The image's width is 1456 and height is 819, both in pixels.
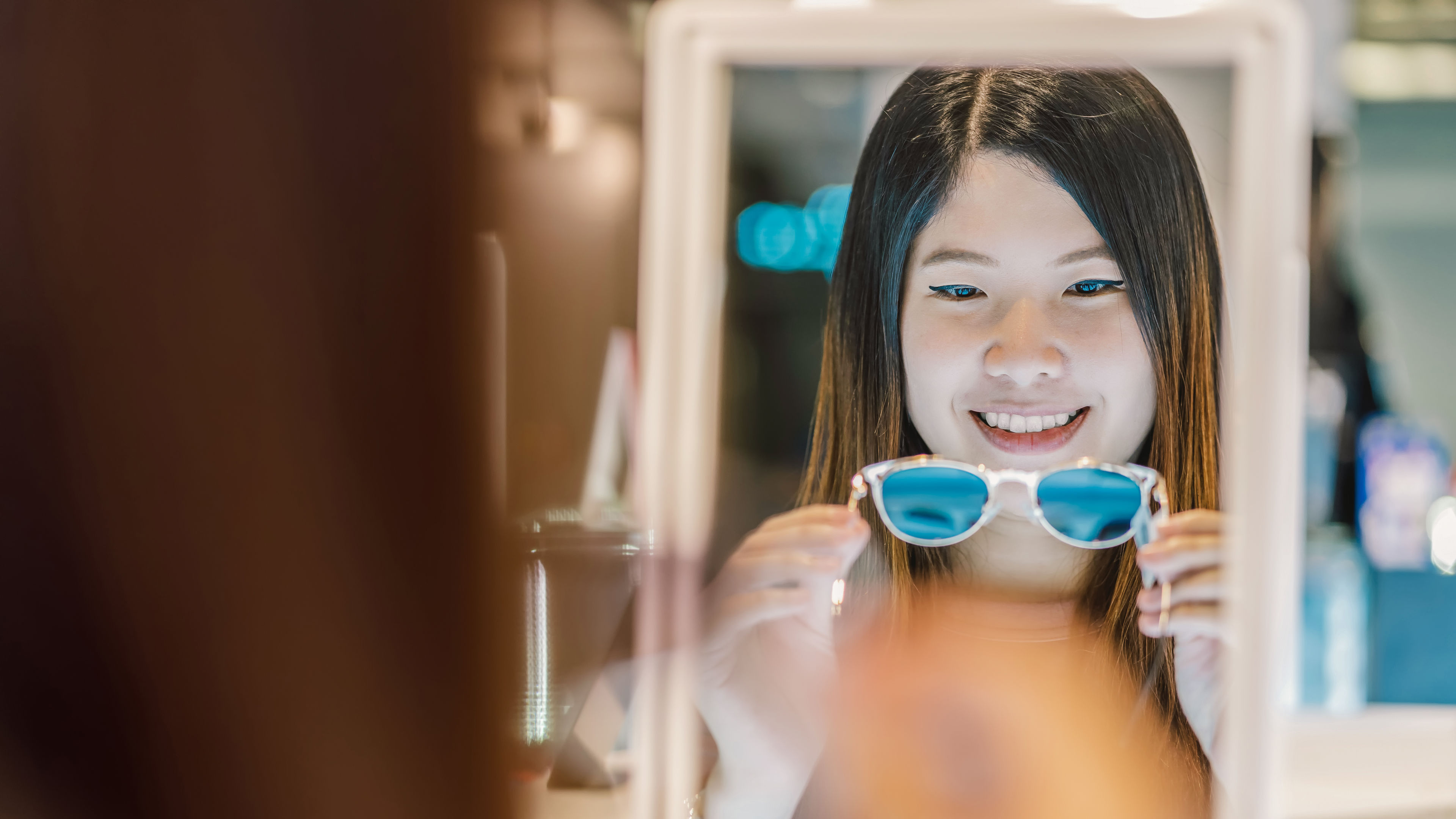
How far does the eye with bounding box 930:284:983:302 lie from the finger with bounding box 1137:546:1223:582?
114mm

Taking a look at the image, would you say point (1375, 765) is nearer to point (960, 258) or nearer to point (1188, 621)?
point (1188, 621)

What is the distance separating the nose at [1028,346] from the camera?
0.32 m

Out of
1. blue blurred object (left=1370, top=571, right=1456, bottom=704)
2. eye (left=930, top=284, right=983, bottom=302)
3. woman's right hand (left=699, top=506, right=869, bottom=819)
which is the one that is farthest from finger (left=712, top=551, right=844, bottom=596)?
blue blurred object (left=1370, top=571, right=1456, bottom=704)

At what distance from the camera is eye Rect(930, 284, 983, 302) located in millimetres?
325

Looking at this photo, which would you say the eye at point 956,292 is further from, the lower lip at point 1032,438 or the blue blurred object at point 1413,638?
the blue blurred object at point 1413,638

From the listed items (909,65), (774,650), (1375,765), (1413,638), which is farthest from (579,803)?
(1413,638)

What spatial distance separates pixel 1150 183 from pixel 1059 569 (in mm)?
148

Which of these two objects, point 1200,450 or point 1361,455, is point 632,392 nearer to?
point 1200,450

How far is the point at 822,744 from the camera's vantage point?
0.34 meters

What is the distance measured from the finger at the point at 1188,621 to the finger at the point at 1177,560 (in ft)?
0.04

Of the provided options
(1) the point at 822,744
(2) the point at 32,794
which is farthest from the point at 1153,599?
(2) the point at 32,794

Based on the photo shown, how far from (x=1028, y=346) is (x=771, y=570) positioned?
13cm

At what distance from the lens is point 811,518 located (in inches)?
13.1

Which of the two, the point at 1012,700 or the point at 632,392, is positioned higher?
the point at 632,392
